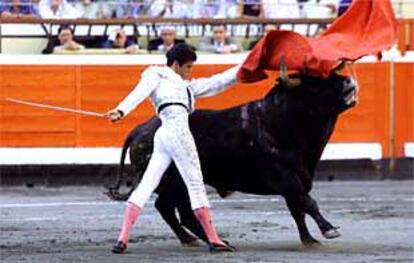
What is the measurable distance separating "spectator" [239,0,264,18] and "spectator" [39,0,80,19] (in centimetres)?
190

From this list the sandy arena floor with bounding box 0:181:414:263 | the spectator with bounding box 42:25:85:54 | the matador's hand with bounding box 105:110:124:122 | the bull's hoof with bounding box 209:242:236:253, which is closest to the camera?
the matador's hand with bounding box 105:110:124:122

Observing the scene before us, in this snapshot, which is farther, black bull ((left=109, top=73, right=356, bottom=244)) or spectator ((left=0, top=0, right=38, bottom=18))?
spectator ((left=0, top=0, right=38, bottom=18))

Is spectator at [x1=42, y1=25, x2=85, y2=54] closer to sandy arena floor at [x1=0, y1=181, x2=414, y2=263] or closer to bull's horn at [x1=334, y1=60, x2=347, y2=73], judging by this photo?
sandy arena floor at [x1=0, y1=181, x2=414, y2=263]

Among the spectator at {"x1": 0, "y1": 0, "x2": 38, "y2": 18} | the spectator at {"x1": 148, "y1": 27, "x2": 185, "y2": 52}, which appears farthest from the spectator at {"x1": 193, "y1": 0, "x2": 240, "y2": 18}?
the spectator at {"x1": 0, "y1": 0, "x2": 38, "y2": 18}

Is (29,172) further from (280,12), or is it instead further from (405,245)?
(405,245)

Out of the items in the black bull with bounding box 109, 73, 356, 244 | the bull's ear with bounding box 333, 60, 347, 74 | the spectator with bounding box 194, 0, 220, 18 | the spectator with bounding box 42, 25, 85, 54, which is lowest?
the spectator with bounding box 42, 25, 85, 54

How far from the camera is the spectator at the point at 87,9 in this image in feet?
53.0

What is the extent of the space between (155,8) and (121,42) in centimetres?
66

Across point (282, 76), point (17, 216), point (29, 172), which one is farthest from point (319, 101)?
point (29, 172)

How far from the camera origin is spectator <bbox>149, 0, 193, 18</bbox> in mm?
16219

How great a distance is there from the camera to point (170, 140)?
29.8 feet

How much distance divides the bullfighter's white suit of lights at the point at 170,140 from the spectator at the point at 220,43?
6.94 m

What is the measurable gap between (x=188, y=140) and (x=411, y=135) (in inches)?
295

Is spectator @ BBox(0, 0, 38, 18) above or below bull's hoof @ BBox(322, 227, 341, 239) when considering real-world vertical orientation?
below
